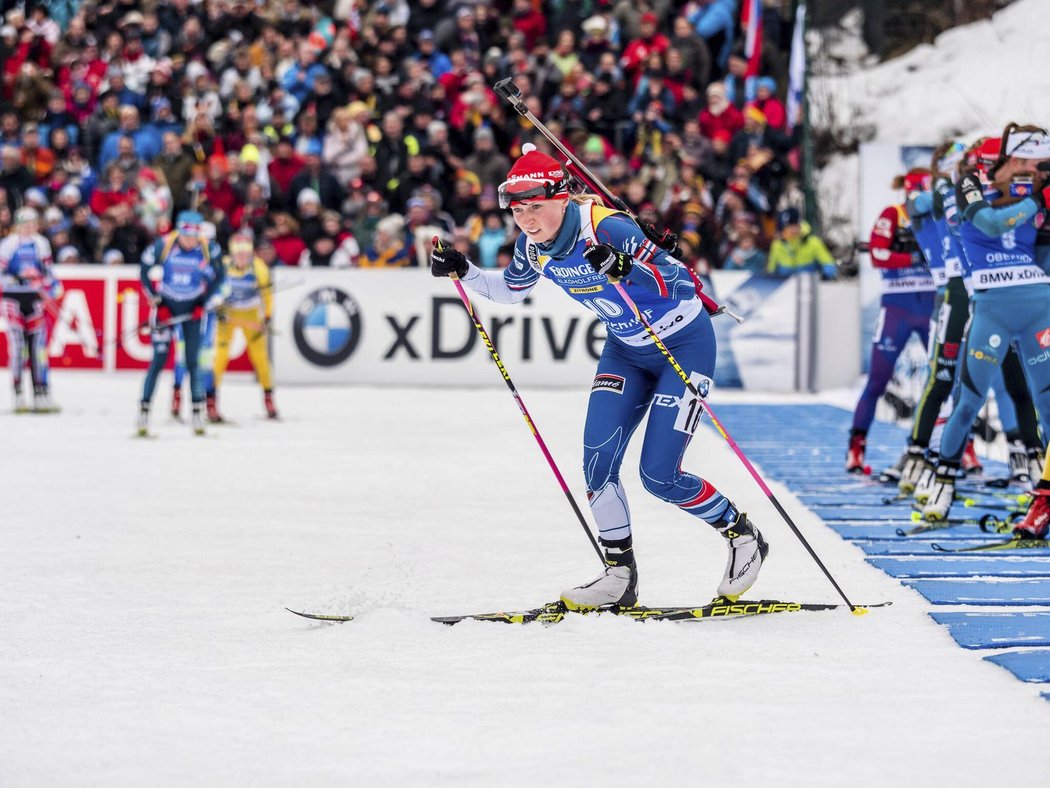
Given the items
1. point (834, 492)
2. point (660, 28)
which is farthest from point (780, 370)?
point (834, 492)

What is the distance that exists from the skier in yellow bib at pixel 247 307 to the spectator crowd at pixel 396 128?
2613mm

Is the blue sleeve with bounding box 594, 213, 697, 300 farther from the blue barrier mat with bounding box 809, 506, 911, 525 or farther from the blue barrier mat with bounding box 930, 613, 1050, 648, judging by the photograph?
the blue barrier mat with bounding box 809, 506, 911, 525

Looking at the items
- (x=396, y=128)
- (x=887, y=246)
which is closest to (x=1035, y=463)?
(x=887, y=246)

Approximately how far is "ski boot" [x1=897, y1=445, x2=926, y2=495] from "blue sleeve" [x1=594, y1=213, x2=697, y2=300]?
3.84 m

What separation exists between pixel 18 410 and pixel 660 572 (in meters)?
9.85

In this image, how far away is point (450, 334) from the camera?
56.5 ft

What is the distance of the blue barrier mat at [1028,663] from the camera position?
424 centimetres

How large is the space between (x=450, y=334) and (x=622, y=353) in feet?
39.0

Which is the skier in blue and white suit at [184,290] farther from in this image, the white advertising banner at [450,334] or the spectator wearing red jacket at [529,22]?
the spectator wearing red jacket at [529,22]

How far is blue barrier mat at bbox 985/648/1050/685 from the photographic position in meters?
4.24

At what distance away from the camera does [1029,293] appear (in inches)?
273

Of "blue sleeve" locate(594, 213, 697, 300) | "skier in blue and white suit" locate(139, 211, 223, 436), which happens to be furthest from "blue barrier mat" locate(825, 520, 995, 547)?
"skier in blue and white suit" locate(139, 211, 223, 436)

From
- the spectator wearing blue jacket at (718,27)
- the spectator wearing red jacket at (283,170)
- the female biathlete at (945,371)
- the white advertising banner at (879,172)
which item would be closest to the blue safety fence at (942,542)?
the female biathlete at (945,371)

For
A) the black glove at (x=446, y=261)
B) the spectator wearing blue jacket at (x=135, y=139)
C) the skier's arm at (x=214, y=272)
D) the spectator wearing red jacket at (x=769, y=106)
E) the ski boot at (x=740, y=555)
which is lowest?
the ski boot at (x=740, y=555)
